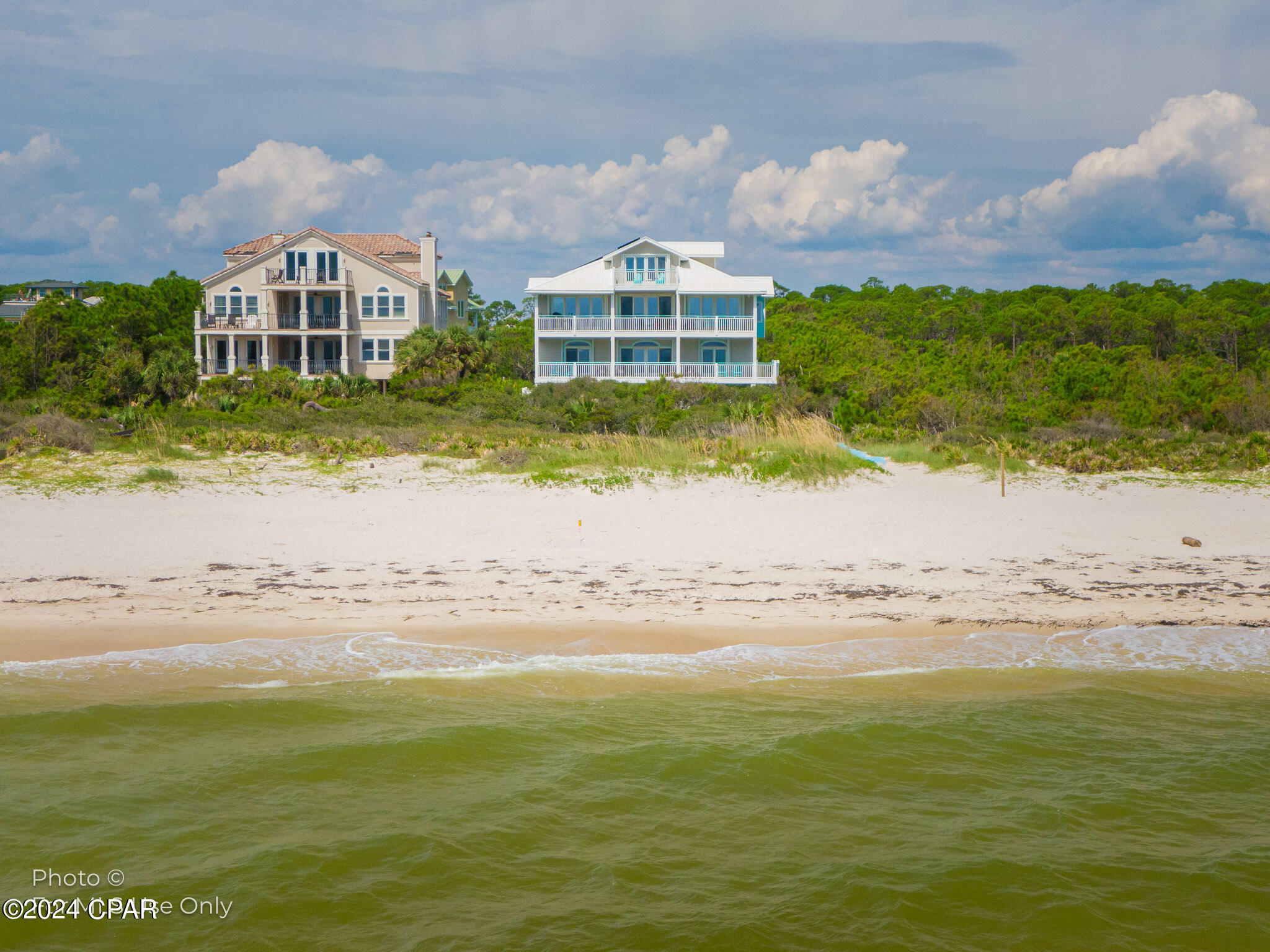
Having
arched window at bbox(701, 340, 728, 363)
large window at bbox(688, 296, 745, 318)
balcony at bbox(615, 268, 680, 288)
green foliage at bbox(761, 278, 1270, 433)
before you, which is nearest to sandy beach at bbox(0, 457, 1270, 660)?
green foliage at bbox(761, 278, 1270, 433)

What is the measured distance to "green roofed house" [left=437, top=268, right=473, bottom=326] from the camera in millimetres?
49531

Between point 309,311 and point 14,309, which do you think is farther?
point 14,309

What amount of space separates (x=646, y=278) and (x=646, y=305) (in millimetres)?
1211

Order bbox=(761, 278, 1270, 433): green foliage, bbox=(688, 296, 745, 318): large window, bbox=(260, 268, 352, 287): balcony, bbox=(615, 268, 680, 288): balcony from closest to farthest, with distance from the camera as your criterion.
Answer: bbox=(761, 278, 1270, 433): green foliage, bbox=(615, 268, 680, 288): balcony, bbox=(688, 296, 745, 318): large window, bbox=(260, 268, 352, 287): balcony

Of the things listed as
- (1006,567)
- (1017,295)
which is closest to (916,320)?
(1017,295)

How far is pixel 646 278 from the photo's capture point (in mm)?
39000

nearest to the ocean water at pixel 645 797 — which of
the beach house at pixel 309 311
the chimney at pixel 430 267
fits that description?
the beach house at pixel 309 311

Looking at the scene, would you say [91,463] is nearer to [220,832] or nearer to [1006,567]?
[220,832]

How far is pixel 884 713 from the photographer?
22.3 ft

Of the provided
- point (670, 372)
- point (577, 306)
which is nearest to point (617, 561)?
point (670, 372)

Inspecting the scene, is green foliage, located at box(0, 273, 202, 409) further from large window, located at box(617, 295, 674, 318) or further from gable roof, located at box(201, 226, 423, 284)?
large window, located at box(617, 295, 674, 318)

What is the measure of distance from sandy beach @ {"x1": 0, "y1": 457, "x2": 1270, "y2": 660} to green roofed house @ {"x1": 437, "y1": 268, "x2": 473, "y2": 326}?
1376 inches

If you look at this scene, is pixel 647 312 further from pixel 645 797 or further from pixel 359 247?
pixel 645 797

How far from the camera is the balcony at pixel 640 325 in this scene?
123 feet
